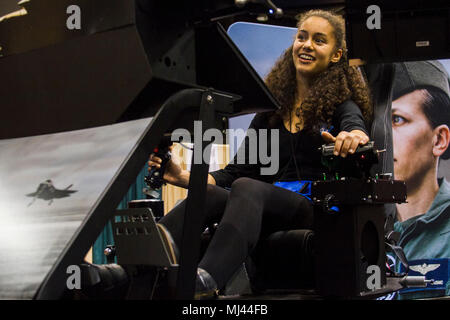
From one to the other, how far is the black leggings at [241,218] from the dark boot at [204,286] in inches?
2.1

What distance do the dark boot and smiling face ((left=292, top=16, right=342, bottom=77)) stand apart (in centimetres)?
95

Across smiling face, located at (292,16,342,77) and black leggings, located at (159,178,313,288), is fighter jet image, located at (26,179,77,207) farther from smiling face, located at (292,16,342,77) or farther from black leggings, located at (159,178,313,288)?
smiling face, located at (292,16,342,77)

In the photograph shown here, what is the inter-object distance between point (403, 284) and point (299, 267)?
0.96 feet

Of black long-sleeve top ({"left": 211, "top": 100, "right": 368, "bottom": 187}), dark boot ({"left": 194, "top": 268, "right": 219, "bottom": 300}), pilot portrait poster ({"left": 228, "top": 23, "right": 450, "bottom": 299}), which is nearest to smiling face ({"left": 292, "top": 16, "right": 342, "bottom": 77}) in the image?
black long-sleeve top ({"left": 211, "top": 100, "right": 368, "bottom": 187})

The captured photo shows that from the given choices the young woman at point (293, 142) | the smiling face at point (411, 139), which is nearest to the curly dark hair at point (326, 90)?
the young woman at point (293, 142)

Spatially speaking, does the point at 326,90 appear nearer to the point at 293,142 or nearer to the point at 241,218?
the point at 293,142

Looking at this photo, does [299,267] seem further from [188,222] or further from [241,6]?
[241,6]

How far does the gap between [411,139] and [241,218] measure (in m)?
3.04

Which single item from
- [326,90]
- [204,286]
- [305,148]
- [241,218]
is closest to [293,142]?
[305,148]

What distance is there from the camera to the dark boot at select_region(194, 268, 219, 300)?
39.6 inches

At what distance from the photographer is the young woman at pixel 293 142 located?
1.26 metres

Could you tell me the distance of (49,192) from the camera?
79cm

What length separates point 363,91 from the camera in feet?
5.64
